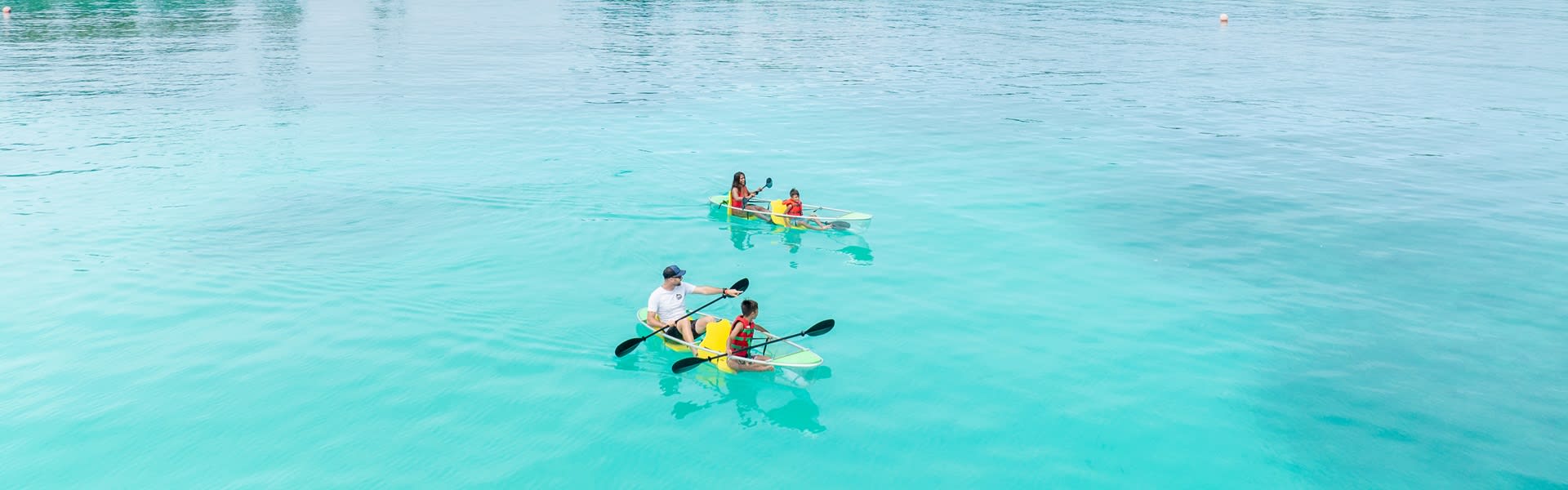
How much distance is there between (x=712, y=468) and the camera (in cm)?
1450

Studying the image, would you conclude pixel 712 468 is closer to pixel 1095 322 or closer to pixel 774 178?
pixel 1095 322

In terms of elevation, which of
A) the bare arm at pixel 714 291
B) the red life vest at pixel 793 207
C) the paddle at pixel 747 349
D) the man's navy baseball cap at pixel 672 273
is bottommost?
the paddle at pixel 747 349

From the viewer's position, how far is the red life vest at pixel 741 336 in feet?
54.9

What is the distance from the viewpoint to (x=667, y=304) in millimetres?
18344

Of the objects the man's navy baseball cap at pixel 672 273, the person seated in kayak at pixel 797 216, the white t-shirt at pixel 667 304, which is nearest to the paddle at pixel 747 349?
the white t-shirt at pixel 667 304

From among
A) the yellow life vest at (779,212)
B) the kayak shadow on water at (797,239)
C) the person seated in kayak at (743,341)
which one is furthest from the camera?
the yellow life vest at (779,212)

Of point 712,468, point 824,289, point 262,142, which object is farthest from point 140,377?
point 262,142

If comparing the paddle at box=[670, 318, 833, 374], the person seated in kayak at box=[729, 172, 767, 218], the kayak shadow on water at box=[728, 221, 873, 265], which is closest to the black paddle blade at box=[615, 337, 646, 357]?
the paddle at box=[670, 318, 833, 374]

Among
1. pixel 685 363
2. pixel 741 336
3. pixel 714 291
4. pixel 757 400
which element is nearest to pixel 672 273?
pixel 714 291

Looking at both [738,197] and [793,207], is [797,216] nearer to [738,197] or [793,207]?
[793,207]

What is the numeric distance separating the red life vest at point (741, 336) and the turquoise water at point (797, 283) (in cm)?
57

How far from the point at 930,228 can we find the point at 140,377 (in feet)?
57.9

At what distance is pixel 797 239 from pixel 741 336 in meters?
8.89

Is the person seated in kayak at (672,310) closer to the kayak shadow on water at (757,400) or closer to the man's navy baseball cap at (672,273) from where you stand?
the man's navy baseball cap at (672,273)
